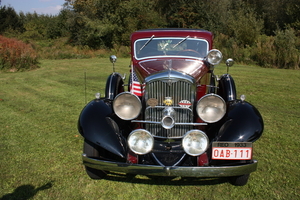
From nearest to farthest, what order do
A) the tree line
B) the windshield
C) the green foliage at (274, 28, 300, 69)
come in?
the windshield → the green foliage at (274, 28, 300, 69) → the tree line

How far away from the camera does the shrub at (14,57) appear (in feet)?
44.6

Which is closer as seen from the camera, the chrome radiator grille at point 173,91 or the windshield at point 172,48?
the chrome radiator grille at point 173,91

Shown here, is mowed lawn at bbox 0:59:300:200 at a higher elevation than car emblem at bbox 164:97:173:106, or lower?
lower

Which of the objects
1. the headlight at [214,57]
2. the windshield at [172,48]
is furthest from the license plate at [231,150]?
the windshield at [172,48]

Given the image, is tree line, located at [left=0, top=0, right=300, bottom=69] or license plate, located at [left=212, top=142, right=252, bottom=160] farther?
tree line, located at [left=0, top=0, right=300, bottom=69]

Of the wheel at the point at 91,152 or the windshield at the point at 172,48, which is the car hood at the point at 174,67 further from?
the wheel at the point at 91,152

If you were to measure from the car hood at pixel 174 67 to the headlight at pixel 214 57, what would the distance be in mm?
141

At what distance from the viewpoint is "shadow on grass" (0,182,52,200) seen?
9.91 ft

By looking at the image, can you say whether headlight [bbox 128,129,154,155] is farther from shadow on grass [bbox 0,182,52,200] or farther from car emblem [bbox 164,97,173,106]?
shadow on grass [bbox 0,182,52,200]

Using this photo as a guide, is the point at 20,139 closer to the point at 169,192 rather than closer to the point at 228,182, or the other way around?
the point at 169,192

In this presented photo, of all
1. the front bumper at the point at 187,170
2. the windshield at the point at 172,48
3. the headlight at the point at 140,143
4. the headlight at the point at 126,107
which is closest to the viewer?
the front bumper at the point at 187,170

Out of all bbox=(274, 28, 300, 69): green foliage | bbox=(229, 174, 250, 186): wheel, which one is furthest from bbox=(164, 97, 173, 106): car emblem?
bbox=(274, 28, 300, 69): green foliage

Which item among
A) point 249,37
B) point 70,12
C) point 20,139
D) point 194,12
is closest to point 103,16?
point 70,12

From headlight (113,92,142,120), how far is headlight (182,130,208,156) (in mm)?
747
